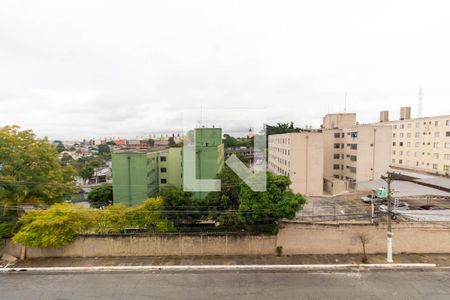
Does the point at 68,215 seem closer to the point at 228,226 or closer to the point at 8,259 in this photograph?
the point at 8,259

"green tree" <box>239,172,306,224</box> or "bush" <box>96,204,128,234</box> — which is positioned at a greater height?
"green tree" <box>239,172,306,224</box>

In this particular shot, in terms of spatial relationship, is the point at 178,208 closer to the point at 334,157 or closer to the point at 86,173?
the point at 334,157

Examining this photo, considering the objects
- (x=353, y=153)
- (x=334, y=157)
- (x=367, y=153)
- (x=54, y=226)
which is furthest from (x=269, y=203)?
(x=334, y=157)

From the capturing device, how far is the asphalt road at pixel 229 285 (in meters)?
8.46

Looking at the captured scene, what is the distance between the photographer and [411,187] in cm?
1783

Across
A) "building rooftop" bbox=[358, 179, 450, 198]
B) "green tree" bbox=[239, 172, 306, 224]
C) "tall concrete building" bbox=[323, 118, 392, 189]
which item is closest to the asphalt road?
"green tree" bbox=[239, 172, 306, 224]

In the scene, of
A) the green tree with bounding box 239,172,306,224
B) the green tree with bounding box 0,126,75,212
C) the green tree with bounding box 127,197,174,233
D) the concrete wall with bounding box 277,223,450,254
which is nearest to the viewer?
the green tree with bounding box 239,172,306,224

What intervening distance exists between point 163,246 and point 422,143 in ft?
109

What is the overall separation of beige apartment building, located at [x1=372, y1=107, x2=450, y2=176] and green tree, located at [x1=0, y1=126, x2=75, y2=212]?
36.4 metres

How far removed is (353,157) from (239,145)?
1323 inches

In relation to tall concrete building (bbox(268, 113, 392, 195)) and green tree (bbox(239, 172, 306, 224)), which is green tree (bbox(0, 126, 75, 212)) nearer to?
green tree (bbox(239, 172, 306, 224))

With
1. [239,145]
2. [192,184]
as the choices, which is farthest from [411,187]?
[239,145]

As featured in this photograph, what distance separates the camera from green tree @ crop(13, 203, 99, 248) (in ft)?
35.6

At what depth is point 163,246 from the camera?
1158 cm
